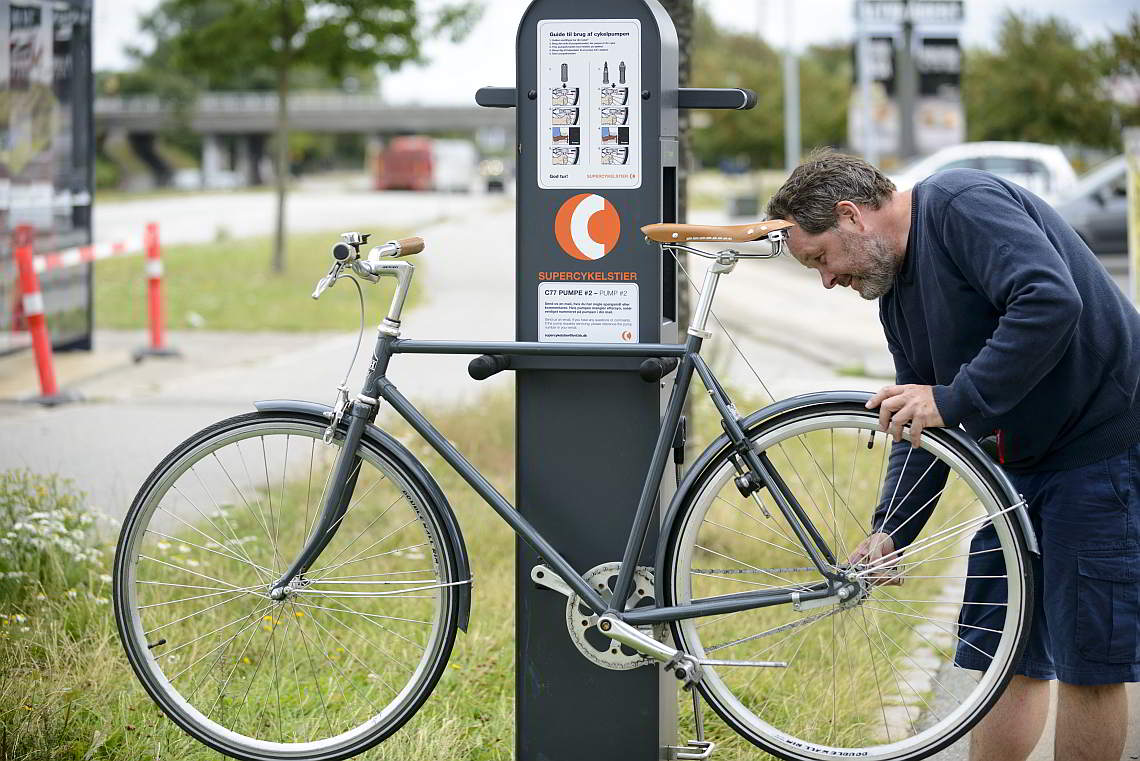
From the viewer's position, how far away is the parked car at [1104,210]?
19000 mm

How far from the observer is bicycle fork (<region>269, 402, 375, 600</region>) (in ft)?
10.2

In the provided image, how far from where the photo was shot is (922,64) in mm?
26953

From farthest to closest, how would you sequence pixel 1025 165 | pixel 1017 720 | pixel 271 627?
pixel 1025 165 → pixel 271 627 → pixel 1017 720

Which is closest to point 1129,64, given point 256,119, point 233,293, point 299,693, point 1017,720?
point 233,293

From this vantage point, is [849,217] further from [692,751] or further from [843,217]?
[692,751]

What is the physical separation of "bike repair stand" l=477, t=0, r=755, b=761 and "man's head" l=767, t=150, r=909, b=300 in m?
0.25

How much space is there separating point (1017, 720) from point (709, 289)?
127cm

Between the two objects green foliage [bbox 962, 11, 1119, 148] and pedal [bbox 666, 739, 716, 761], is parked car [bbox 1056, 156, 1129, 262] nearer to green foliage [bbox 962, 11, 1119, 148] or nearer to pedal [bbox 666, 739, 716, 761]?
green foliage [bbox 962, 11, 1119, 148]

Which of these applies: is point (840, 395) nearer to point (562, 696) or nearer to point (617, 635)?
point (617, 635)

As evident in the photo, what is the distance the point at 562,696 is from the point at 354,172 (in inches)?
5084

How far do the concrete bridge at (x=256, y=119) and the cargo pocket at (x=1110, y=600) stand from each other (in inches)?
3900

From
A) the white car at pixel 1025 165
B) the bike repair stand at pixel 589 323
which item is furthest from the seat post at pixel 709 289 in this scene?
the white car at pixel 1025 165

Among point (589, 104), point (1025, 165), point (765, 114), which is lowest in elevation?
point (589, 104)

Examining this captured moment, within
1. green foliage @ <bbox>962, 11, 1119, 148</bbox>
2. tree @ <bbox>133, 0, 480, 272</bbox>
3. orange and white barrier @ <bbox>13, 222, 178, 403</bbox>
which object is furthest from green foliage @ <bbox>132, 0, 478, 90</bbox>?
green foliage @ <bbox>962, 11, 1119, 148</bbox>
